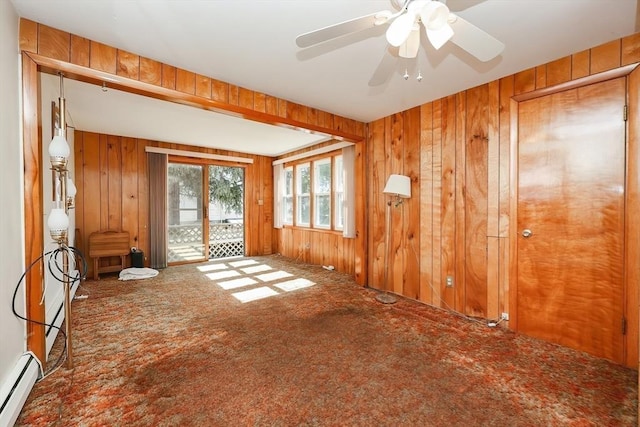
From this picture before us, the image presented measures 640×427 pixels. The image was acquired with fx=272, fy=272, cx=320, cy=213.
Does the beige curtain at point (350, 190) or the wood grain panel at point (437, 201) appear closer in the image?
the wood grain panel at point (437, 201)

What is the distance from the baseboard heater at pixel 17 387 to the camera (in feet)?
4.60

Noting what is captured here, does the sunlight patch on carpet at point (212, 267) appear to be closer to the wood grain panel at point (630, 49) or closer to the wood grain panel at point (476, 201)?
the wood grain panel at point (476, 201)

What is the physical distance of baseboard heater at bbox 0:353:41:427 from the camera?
4.60 feet

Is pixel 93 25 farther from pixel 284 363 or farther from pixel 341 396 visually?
pixel 341 396

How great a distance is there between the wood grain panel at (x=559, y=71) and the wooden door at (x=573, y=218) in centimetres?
11

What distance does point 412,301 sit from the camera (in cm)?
334

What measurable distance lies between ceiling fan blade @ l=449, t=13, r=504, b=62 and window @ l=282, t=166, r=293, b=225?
488 centimetres

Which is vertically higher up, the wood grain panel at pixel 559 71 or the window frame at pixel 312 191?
the wood grain panel at pixel 559 71

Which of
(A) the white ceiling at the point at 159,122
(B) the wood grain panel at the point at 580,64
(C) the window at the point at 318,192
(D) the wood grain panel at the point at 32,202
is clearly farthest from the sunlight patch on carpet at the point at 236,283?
(B) the wood grain panel at the point at 580,64

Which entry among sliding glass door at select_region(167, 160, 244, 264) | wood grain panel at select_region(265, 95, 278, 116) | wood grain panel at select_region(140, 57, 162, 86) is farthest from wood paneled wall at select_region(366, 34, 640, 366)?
sliding glass door at select_region(167, 160, 244, 264)

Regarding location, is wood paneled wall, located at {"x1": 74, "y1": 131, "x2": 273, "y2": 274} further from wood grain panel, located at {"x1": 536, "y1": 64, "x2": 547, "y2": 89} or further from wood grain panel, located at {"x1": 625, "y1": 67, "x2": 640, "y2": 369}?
wood grain panel, located at {"x1": 625, "y1": 67, "x2": 640, "y2": 369}

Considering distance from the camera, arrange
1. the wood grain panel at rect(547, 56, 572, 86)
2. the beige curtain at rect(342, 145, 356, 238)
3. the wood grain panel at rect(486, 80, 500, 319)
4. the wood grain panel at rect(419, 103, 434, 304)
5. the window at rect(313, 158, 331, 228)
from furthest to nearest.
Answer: the window at rect(313, 158, 331, 228)
the beige curtain at rect(342, 145, 356, 238)
the wood grain panel at rect(419, 103, 434, 304)
the wood grain panel at rect(486, 80, 500, 319)
the wood grain panel at rect(547, 56, 572, 86)

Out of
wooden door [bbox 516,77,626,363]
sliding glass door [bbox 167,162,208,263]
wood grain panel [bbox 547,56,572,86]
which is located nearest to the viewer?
wooden door [bbox 516,77,626,363]

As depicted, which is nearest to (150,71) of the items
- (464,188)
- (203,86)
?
(203,86)
